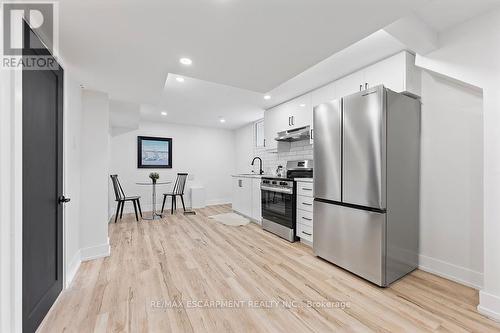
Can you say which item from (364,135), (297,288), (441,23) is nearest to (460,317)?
(297,288)

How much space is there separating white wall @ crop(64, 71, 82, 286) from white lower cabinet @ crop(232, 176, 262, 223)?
9.70 feet

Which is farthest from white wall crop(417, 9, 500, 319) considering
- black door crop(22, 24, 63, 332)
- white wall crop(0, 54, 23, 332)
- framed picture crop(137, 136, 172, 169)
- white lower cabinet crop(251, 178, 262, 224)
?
framed picture crop(137, 136, 172, 169)

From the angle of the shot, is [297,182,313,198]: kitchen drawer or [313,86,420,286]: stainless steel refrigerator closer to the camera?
[313,86,420,286]: stainless steel refrigerator

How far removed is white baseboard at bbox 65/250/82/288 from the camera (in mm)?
2171

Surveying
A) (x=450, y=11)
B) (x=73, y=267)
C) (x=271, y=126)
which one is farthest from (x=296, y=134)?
(x=73, y=267)

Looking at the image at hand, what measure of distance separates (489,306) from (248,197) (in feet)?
12.2

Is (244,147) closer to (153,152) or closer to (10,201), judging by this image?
(153,152)

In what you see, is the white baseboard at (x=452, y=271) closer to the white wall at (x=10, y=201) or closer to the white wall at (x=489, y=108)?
the white wall at (x=489, y=108)

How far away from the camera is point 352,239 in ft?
7.75

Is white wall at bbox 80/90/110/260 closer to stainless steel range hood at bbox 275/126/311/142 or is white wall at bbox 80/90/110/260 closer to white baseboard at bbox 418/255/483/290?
stainless steel range hood at bbox 275/126/311/142

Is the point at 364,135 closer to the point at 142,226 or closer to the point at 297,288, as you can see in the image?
the point at 297,288

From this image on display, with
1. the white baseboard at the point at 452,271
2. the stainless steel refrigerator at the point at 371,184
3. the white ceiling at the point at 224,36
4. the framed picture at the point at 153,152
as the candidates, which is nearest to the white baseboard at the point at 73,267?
the white ceiling at the point at 224,36

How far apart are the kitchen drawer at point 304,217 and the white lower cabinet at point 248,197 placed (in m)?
1.19

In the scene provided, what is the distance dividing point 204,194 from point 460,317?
549 cm
